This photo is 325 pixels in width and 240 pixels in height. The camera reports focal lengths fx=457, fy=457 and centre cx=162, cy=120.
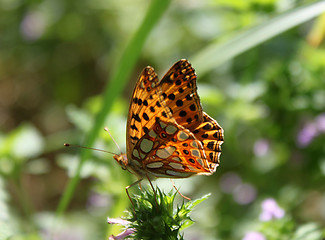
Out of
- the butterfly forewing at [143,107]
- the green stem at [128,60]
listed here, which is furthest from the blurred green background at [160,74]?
the butterfly forewing at [143,107]

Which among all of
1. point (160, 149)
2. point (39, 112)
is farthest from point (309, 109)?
point (39, 112)

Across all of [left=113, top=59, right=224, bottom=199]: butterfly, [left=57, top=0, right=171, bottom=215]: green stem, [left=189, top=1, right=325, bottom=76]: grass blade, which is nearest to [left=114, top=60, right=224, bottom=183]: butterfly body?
[left=113, top=59, right=224, bottom=199]: butterfly

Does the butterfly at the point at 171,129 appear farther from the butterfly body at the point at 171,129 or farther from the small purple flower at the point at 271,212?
the small purple flower at the point at 271,212

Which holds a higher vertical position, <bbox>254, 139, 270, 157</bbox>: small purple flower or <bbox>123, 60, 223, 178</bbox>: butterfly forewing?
<bbox>254, 139, 270, 157</bbox>: small purple flower

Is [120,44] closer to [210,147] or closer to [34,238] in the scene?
[34,238]

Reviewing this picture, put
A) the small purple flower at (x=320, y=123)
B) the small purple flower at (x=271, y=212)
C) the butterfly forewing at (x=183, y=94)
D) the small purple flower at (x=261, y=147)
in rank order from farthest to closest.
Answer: the small purple flower at (x=261, y=147) → the small purple flower at (x=320, y=123) → the small purple flower at (x=271, y=212) → the butterfly forewing at (x=183, y=94)

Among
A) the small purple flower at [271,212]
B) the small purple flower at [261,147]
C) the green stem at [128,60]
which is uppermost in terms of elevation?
the small purple flower at [261,147]

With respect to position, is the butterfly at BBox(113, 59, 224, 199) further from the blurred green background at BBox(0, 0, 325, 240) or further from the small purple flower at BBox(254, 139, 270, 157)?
the small purple flower at BBox(254, 139, 270, 157)

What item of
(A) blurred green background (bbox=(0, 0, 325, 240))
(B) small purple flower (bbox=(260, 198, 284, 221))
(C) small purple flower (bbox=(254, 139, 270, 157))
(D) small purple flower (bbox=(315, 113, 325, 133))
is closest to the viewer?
(B) small purple flower (bbox=(260, 198, 284, 221))

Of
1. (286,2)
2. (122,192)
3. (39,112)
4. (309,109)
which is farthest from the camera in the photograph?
(39,112)
